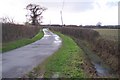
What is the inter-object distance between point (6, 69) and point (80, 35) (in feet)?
124

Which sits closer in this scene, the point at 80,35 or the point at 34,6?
the point at 80,35

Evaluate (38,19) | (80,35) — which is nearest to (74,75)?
(80,35)

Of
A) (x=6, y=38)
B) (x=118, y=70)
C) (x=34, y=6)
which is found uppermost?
(x=34, y=6)

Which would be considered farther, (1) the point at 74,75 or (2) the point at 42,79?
(1) the point at 74,75

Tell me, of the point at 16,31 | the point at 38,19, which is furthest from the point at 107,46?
the point at 38,19

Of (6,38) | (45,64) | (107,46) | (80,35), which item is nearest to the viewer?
(45,64)

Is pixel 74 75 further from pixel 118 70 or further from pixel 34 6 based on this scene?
pixel 34 6

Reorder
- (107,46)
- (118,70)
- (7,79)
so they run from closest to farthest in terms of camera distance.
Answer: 1. (7,79)
2. (118,70)
3. (107,46)

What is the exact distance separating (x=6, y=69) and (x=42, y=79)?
2475 mm

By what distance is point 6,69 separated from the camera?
12312 millimetres

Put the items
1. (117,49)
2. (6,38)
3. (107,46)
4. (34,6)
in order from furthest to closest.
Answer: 1. (34,6)
2. (6,38)
3. (107,46)
4. (117,49)

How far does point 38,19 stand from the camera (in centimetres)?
10306

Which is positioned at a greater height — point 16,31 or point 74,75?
point 16,31

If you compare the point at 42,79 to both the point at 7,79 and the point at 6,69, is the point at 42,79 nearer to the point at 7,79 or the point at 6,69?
the point at 7,79
